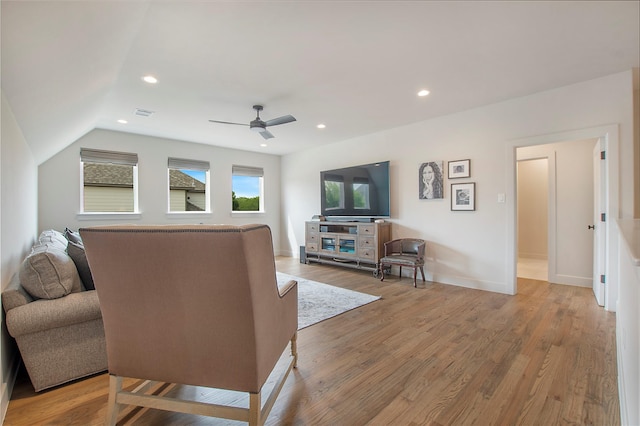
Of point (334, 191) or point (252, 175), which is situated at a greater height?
point (252, 175)

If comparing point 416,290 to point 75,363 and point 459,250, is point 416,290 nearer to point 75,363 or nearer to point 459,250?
point 459,250

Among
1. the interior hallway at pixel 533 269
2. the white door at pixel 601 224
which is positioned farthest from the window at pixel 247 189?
the white door at pixel 601 224

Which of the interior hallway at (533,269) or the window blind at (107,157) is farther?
the window blind at (107,157)

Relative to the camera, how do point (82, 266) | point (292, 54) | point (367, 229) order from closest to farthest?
point (82, 266), point (292, 54), point (367, 229)

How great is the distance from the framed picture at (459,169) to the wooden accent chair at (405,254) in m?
1.12

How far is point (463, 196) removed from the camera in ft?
13.6

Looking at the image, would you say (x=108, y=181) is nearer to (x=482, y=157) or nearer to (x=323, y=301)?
(x=323, y=301)

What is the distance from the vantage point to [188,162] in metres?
5.88

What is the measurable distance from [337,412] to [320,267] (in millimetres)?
4122

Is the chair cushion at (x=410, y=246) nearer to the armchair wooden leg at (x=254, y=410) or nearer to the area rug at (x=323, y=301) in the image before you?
the area rug at (x=323, y=301)


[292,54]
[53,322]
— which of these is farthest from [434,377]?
[292,54]

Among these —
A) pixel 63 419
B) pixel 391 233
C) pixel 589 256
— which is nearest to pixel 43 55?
pixel 63 419

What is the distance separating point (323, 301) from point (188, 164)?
165 inches

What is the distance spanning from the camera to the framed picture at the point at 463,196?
13.3ft
